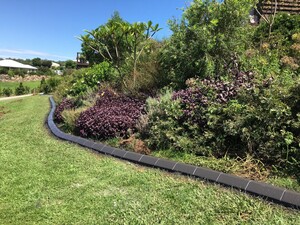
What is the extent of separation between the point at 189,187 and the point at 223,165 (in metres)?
0.61

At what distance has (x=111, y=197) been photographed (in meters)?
3.12

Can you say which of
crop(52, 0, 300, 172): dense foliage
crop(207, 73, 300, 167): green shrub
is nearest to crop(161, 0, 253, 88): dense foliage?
crop(52, 0, 300, 172): dense foliage

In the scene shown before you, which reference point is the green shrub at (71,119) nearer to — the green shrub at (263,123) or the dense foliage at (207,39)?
the dense foliage at (207,39)

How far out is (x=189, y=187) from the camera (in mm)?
3211

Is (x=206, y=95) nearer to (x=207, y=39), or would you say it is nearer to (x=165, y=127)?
(x=165, y=127)

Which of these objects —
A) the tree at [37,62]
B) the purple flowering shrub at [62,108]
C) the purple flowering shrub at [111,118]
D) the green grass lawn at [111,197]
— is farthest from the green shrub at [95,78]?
the tree at [37,62]

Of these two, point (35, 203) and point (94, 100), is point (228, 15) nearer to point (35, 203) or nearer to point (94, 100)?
point (94, 100)

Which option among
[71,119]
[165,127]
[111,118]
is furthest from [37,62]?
[165,127]

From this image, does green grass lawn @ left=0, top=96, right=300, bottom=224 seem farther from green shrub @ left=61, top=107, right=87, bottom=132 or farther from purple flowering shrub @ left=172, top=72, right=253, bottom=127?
green shrub @ left=61, top=107, right=87, bottom=132

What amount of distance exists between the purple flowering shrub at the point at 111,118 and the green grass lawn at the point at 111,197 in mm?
817

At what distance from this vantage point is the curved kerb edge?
2733mm

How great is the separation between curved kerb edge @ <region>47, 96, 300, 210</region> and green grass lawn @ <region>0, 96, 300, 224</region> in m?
0.08

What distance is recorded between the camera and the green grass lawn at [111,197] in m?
2.62

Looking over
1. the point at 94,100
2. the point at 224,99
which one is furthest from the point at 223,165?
the point at 94,100
